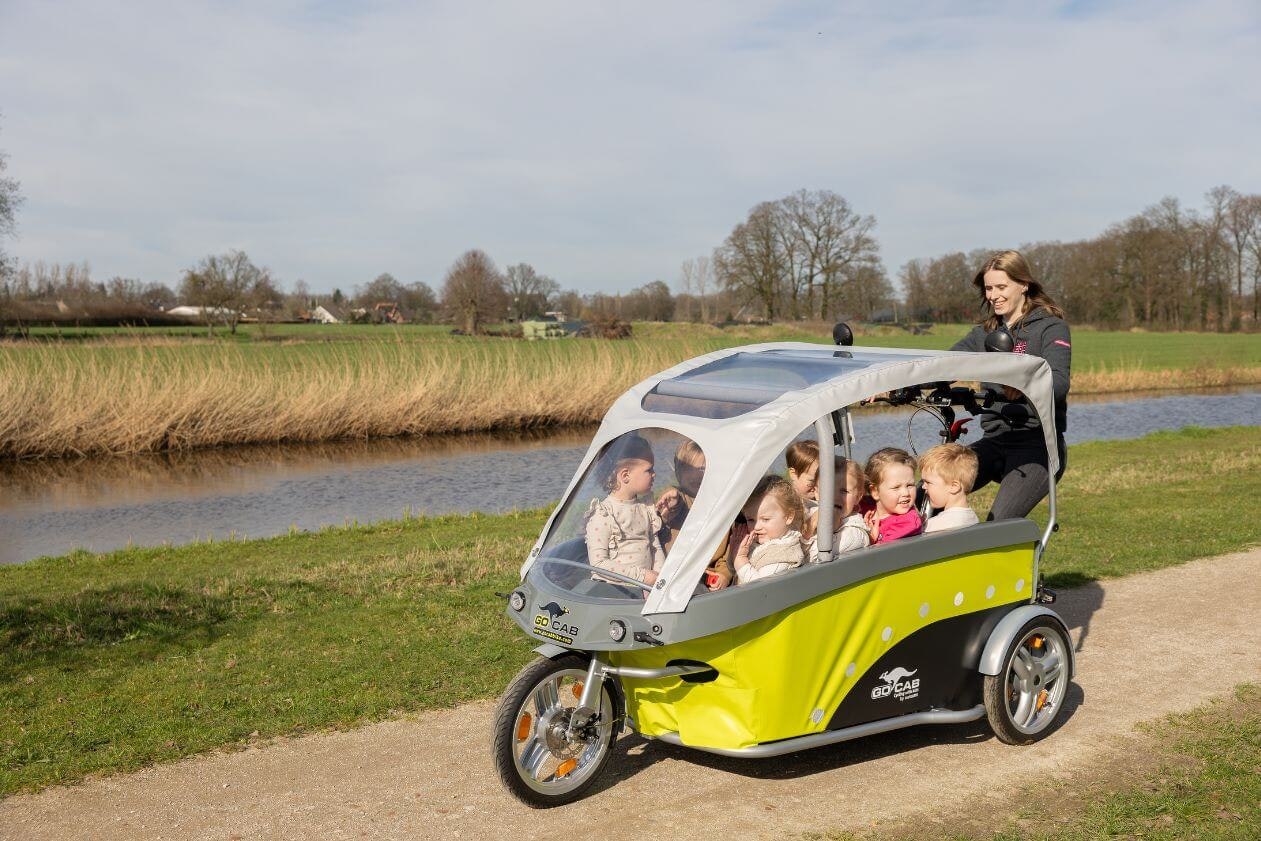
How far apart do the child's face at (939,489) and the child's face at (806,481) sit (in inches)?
27.1

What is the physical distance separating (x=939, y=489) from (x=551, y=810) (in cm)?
241

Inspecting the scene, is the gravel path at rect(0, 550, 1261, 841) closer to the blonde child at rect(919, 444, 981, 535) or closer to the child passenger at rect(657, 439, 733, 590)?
the child passenger at rect(657, 439, 733, 590)

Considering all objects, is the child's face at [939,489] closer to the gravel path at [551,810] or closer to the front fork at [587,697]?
the gravel path at [551,810]

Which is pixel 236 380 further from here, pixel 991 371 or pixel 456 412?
pixel 991 371

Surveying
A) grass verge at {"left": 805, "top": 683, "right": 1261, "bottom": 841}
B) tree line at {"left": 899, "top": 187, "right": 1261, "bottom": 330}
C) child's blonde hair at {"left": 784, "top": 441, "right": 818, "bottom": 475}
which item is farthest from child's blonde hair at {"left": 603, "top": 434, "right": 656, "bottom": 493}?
tree line at {"left": 899, "top": 187, "right": 1261, "bottom": 330}

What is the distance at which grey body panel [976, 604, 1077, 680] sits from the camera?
503 centimetres

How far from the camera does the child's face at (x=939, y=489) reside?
5.38 metres

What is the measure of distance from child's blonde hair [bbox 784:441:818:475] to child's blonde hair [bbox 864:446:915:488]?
1.14ft

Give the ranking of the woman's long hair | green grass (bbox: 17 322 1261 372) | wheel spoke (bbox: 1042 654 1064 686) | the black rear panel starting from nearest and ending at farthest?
the black rear panel < wheel spoke (bbox: 1042 654 1064 686) < the woman's long hair < green grass (bbox: 17 322 1261 372)

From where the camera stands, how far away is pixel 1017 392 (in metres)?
5.66

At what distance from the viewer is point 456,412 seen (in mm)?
26156

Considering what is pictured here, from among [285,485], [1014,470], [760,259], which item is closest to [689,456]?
[1014,470]

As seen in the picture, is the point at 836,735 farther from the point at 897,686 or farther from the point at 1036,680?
the point at 1036,680

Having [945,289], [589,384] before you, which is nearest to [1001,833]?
[589,384]
